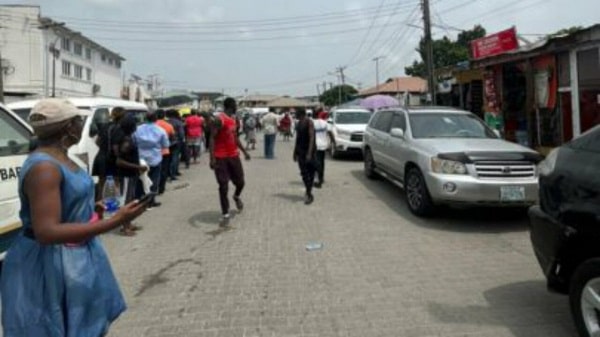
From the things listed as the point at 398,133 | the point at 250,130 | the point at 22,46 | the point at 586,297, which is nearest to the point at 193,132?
the point at 250,130

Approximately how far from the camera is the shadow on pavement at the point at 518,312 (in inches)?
172

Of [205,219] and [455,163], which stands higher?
[455,163]

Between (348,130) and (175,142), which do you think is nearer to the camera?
(175,142)

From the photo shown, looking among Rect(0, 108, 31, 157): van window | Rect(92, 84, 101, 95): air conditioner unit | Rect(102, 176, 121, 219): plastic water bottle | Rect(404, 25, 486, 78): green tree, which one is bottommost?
Rect(102, 176, 121, 219): plastic water bottle

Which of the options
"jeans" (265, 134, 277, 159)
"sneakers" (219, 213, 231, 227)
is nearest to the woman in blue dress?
"sneakers" (219, 213, 231, 227)

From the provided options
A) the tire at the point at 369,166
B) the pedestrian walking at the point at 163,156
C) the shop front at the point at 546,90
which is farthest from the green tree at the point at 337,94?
the pedestrian walking at the point at 163,156

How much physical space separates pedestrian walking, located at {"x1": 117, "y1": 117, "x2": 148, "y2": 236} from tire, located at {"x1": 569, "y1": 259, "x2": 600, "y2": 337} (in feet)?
19.3

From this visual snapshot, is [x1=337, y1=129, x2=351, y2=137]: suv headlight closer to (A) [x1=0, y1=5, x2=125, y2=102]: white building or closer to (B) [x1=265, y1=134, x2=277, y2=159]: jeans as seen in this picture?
(B) [x1=265, y1=134, x2=277, y2=159]: jeans

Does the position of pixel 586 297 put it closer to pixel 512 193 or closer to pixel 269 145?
pixel 512 193

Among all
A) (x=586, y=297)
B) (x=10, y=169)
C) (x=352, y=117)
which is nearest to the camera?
(x=586, y=297)

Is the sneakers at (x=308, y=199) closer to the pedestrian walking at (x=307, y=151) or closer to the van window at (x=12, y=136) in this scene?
the pedestrian walking at (x=307, y=151)

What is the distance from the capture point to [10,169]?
5.07 meters

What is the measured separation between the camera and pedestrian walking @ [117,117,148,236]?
7.95 meters

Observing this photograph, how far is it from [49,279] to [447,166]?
20.8 feet
